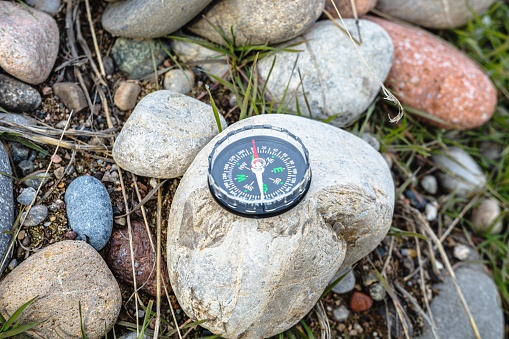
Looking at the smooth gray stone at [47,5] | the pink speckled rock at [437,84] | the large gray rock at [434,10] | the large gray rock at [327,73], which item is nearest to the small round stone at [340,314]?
the large gray rock at [327,73]

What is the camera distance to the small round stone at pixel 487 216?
3.93 m

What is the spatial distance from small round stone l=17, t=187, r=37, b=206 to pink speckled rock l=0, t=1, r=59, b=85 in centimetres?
67

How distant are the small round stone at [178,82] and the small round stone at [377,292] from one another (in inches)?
68.2

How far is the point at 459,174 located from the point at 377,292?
49.2 inches

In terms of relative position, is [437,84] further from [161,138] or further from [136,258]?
[136,258]

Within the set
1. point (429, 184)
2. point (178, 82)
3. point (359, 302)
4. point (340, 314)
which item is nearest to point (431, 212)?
point (429, 184)

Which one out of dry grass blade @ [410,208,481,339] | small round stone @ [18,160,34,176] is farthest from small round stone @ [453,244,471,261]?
small round stone @ [18,160,34,176]

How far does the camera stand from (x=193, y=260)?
2631mm

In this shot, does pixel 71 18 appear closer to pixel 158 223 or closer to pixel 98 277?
pixel 158 223

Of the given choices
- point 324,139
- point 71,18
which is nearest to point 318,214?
point 324,139

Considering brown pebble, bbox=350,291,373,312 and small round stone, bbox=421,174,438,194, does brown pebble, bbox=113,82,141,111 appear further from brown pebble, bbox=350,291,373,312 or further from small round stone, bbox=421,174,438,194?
small round stone, bbox=421,174,438,194

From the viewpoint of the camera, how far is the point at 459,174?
3.96 meters

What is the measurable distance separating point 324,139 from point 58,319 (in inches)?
65.7

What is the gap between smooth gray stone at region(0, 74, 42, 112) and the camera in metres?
3.01
